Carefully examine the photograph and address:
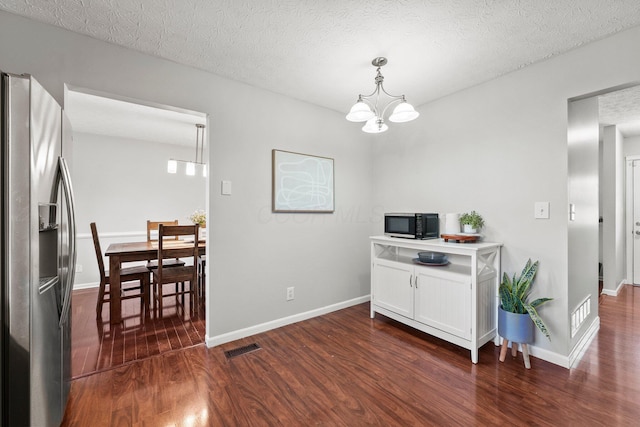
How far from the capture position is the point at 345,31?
185 centimetres

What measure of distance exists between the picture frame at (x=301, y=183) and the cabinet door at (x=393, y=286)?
0.88 meters

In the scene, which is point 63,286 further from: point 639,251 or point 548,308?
point 639,251

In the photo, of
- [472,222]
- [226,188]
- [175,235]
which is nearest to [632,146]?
[472,222]

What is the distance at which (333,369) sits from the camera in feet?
6.79

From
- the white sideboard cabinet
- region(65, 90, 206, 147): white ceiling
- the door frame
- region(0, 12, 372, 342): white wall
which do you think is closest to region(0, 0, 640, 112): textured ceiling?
region(0, 12, 372, 342): white wall

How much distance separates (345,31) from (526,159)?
5.70ft

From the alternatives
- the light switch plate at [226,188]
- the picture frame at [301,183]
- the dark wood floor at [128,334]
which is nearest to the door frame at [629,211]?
the picture frame at [301,183]

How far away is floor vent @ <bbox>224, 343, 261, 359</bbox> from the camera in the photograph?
229 cm

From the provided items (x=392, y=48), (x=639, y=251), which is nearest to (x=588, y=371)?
(x=392, y=48)

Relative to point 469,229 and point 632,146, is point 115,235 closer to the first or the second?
point 469,229

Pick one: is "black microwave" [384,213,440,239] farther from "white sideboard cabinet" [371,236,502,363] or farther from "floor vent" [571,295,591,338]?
"floor vent" [571,295,591,338]

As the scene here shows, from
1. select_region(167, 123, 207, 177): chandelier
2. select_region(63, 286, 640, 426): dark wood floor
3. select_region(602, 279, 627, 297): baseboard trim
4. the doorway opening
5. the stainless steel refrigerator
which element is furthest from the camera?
select_region(167, 123, 207, 177): chandelier

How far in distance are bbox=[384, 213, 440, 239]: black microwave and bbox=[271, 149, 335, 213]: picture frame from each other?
72 centimetres

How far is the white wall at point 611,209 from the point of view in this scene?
379cm
